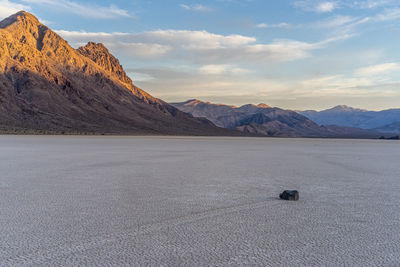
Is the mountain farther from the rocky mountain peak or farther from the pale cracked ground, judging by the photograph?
the pale cracked ground

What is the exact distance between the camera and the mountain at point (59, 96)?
4333 inches

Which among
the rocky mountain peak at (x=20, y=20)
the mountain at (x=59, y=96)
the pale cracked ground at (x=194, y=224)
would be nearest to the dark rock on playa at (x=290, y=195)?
the pale cracked ground at (x=194, y=224)

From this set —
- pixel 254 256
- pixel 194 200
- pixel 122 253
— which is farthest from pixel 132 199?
A: pixel 254 256

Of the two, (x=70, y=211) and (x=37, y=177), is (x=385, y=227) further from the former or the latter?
(x=37, y=177)

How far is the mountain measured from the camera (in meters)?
110

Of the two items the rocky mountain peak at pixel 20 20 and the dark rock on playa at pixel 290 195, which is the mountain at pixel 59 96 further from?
the dark rock on playa at pixel 290 195

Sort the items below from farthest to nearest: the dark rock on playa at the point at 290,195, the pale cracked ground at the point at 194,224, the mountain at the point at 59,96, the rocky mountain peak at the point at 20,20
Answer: the rocky mountain peak at the point at 20,20
the mountain at the point at 59,96
the dark rock on playa at the point at 290,195
the pale cracked ground at the point at 194,224

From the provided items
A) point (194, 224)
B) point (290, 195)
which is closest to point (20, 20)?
point (290, 195)

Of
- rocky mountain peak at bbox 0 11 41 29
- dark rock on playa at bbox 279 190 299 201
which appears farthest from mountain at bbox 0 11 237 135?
dark rock on playa at bbox 279 190 299 201

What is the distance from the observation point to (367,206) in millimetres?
8273

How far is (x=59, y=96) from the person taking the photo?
132000 millimetres

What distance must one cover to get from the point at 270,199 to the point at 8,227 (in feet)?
18.9

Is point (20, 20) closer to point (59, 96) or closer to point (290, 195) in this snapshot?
point (59, 96)

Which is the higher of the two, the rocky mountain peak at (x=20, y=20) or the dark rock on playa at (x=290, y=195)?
the rocky mountain peak at (x=20, y=20)
